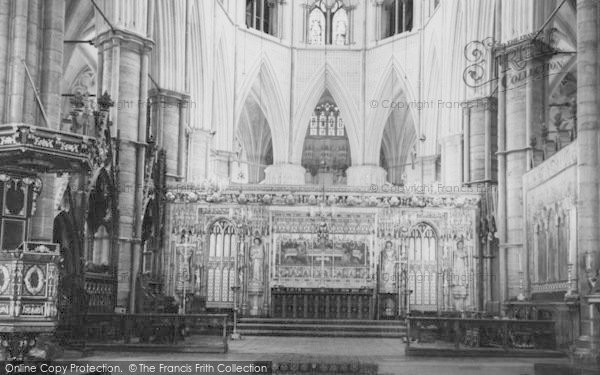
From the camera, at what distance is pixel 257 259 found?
1070 inches

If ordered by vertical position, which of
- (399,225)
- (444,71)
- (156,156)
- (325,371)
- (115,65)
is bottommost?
(325,371)

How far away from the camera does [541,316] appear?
2052 cm

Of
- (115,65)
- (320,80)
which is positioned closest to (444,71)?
(320,80)

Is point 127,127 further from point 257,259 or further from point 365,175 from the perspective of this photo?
point 365,175

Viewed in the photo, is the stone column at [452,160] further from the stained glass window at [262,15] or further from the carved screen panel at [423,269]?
the stained glass window at [262,15]

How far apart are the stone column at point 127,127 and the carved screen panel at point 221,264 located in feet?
13.5

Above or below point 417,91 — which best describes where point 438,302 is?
below

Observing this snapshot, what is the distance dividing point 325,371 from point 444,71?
25195mm

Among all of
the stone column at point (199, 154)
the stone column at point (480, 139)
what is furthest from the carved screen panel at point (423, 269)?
the stone column at point (199, 154)

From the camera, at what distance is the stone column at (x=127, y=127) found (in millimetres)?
23203

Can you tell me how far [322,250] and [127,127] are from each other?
309 inches

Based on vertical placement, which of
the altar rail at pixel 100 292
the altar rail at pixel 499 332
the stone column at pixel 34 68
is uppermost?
the stone column at pixel 34 68

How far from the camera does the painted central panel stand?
27.5m

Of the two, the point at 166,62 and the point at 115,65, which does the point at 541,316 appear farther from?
the point at 166,62
